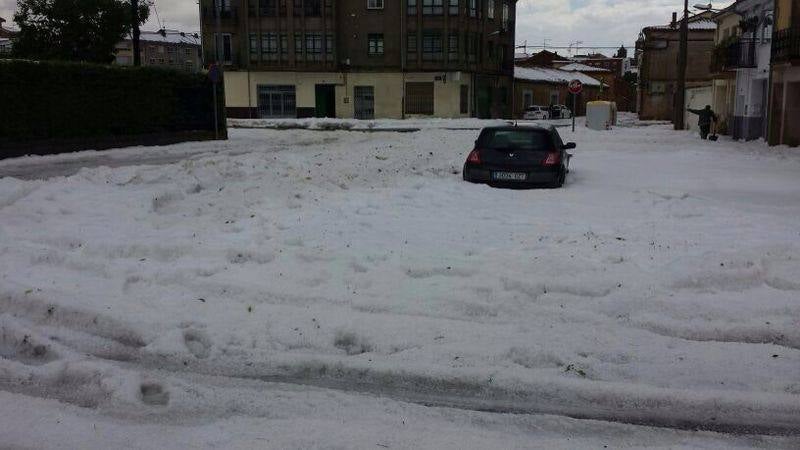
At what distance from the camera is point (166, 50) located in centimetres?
10112

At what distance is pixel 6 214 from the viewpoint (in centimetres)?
1013

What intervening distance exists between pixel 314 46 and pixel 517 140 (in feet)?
143

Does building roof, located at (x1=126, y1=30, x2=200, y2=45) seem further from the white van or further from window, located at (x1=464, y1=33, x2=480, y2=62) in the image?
the white van

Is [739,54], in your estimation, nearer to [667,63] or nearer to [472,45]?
[472,45]

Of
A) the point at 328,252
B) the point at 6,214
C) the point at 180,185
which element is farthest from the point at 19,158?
the point at 328,252

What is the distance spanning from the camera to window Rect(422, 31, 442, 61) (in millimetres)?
55031

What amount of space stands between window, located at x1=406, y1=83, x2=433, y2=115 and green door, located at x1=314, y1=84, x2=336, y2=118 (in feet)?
19.2

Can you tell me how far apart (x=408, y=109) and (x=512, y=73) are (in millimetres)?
13345

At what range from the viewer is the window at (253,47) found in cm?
5644

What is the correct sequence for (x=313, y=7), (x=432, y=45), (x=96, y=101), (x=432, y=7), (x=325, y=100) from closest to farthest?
(x=96, y=101)
(x=432, y=7)
(x=432, y=45)
(x=313, y=7)
(x=325, y=100)

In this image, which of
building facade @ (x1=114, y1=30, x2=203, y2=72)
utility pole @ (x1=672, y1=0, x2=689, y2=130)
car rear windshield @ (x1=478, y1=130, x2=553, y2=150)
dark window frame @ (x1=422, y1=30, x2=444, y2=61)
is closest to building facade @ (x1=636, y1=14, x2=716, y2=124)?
utility pole @ (x1=672, y1=0, x2=689, y2=130)

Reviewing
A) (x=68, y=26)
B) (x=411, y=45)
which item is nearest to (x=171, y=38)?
(x=411, y=45)

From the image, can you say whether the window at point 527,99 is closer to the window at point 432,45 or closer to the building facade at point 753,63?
the window at point 432,45

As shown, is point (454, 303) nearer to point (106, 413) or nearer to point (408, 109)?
point (106, 413)
